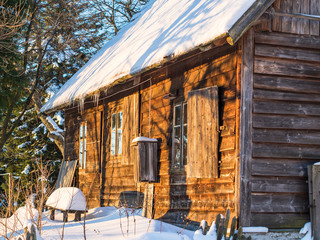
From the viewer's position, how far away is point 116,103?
1248 centimetres

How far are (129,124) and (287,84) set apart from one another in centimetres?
471

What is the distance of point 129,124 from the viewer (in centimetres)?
1155

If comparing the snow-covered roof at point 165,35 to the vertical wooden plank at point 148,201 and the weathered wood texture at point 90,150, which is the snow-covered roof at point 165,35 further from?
the vertical wooden plank at point 148,201

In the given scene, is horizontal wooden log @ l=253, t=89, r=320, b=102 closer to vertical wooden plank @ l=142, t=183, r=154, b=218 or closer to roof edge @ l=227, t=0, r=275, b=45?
roof edge @ l=227, t=0, r=275, b=45

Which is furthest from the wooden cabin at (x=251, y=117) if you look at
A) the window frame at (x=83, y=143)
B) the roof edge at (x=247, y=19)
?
the window frame at (x=83, y=143)

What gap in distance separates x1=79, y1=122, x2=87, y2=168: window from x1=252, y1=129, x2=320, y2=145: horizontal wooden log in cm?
799

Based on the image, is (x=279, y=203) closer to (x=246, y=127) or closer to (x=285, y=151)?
(x=285, y=151)

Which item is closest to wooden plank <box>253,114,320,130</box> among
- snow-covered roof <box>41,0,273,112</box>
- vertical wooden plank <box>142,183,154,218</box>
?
snow-covered roof <box>41,0,273,112</box>

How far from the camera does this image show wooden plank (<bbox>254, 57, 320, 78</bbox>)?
771 centimetres

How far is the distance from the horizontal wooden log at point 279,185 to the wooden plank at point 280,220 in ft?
1.21

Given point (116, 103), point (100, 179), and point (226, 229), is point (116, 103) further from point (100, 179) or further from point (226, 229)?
point (226, 229)

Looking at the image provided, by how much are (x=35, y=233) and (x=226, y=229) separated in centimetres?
278

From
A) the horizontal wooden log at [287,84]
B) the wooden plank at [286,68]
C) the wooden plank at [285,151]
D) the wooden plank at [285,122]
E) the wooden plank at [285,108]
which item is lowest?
the wooden plank at [285,151]

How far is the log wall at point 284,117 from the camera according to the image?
753 cm
